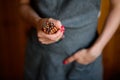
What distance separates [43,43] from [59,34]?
86 mm

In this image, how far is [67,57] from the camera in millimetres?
904

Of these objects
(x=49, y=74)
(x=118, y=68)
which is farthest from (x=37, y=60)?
(x=118, y=68)

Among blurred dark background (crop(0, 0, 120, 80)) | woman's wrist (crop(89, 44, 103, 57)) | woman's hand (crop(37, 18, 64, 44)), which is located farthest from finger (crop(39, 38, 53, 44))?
blurred dark background (crop(0, 0, 120, 80))

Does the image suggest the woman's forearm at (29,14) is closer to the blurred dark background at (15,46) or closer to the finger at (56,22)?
the finger at (56,22)

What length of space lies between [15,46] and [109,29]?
0.92 metres

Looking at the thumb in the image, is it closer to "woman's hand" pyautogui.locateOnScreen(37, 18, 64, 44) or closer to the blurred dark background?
"woman's hand" pyautogui.locateOnScreen(37, 18, 64, 44)

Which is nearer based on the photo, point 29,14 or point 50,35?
point 50,35

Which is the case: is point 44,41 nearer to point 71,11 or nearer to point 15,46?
point 71,11

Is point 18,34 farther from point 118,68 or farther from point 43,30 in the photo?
point 43,30

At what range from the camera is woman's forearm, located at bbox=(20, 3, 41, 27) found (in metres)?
0.90

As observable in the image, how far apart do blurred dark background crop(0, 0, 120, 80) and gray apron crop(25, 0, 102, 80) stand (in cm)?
63

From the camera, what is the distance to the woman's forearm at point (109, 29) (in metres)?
0.90

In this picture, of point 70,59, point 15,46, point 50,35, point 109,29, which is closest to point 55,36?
point 50,35

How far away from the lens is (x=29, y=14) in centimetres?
93
